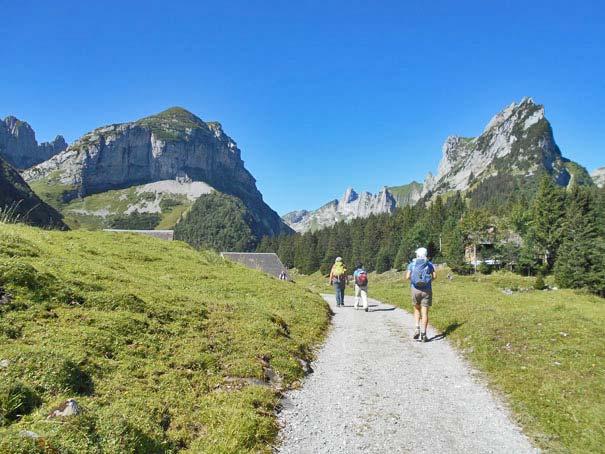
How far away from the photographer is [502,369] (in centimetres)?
1116

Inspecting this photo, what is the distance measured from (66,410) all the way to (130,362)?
8.77 ft

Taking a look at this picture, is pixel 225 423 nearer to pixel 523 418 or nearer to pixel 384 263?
pixel 523 418

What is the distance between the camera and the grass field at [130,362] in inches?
236

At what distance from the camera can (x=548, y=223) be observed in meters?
94.0

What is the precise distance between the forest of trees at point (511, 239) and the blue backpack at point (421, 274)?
66.4 meters

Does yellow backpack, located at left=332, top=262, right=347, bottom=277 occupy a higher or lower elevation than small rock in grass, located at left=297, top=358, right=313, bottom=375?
higher

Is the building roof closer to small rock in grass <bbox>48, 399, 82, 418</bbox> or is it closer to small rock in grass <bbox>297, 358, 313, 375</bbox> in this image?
small rock in grass <bbox>297, 358, 313, 375</bbox>

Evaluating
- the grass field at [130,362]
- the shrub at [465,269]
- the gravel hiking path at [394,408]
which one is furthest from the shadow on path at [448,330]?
the shrub at [465,269]

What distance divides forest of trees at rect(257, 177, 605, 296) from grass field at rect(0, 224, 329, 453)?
71.2 meters

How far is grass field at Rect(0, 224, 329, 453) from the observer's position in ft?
19.7

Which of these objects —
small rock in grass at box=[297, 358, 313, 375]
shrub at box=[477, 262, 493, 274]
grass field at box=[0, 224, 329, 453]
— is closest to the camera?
grass field at box=[0, 224, 329, 453]

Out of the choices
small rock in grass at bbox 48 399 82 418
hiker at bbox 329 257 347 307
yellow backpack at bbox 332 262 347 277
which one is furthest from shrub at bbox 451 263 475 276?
small rock in grass at bbox 48 399 82 418

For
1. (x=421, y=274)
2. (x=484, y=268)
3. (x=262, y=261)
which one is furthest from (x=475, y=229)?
(x=421, y=274)

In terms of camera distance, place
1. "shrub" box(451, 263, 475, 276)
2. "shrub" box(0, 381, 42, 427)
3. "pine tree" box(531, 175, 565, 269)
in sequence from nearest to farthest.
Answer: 1. "shrub" box(0, 381, 42, 427)
2. "pine tree" box(531, 175, 565, 269)
3. "shrub" box(451, 263, 475, 276)
